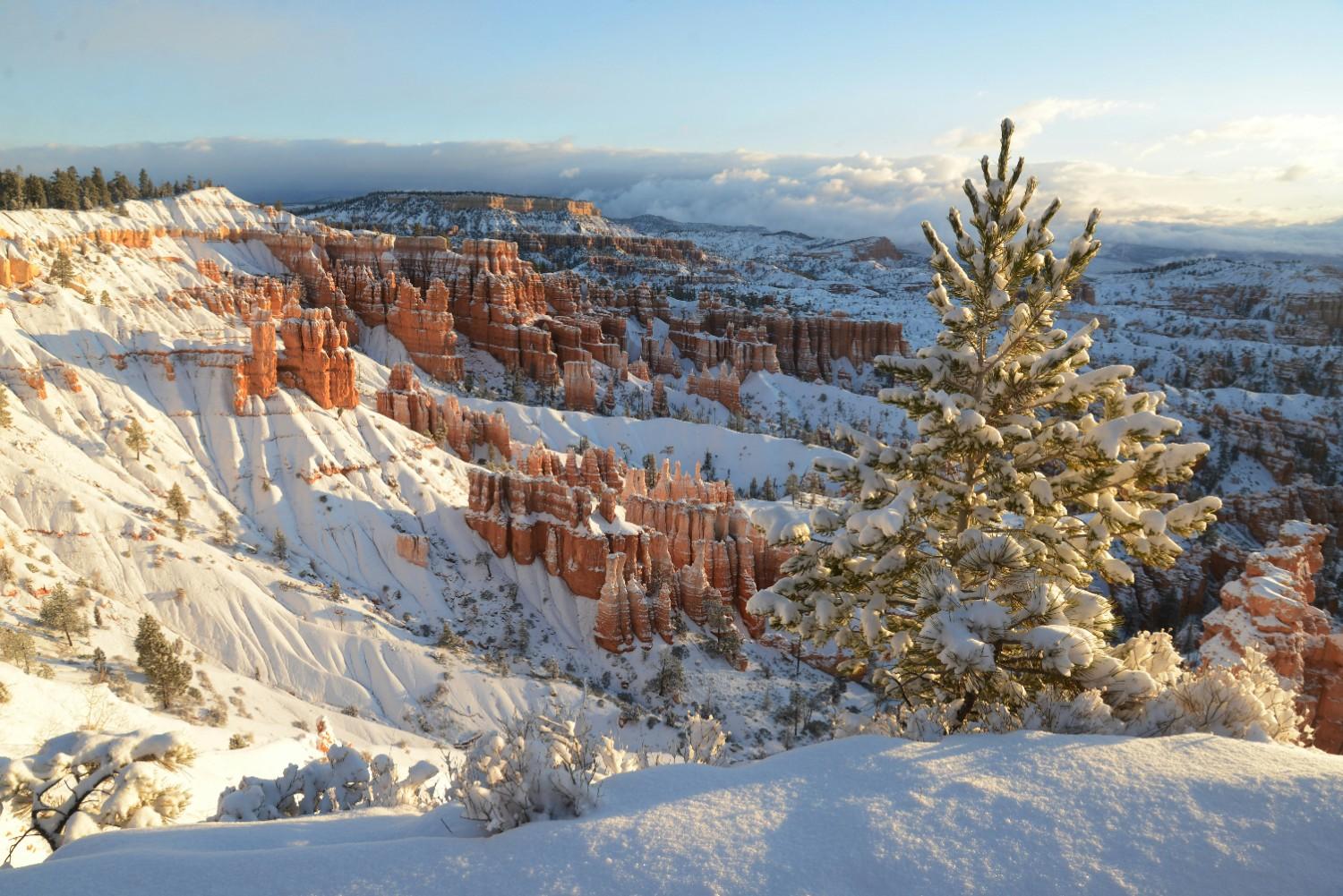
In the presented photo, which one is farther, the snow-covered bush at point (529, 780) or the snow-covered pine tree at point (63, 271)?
the snow-covered pine tree at point (63, 271)

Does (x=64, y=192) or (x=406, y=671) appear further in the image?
(x=64, y=192)

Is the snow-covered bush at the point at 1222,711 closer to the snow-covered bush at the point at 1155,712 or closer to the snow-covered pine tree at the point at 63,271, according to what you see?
the snow-covered bush at the point at 1155,712

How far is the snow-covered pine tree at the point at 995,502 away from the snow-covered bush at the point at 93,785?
633 cm

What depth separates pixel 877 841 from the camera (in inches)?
167

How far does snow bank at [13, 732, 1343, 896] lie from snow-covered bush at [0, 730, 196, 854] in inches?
54.3

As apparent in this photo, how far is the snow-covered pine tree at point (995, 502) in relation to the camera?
653cm

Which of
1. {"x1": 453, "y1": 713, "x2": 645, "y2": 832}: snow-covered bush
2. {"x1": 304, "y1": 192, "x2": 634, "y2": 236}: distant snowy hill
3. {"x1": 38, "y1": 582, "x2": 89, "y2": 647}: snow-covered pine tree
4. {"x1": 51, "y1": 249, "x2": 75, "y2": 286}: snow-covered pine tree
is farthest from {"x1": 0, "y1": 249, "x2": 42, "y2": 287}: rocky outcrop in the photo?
{"x1": 304, "y1": 192, "x2": 634, "y2": 236}: distant snowy hill

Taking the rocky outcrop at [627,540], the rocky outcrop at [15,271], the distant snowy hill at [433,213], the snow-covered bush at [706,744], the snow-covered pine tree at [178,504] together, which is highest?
the distant snowy hill at [433,213]

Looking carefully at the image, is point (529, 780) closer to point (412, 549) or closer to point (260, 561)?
point (260, 561)

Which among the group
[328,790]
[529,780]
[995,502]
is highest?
[995,502]

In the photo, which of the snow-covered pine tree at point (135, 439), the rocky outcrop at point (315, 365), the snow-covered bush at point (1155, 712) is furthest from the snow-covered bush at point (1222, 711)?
the rocky outcrop at point (315, 365)

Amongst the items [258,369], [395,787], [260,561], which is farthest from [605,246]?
[395,787]

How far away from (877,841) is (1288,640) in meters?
27.9

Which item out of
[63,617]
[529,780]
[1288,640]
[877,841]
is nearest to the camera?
[877,841]
